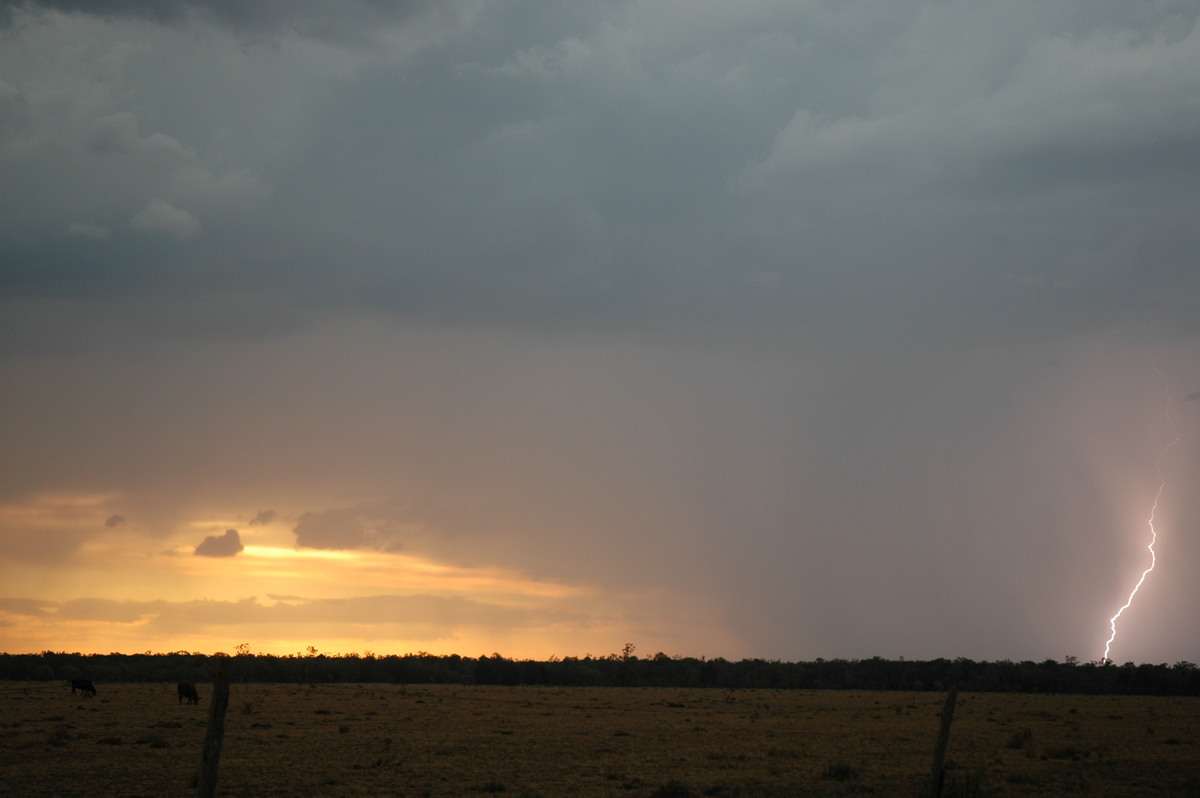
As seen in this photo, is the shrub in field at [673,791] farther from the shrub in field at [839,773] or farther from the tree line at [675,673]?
the tree line at [675,673]

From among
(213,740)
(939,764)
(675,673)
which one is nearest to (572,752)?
(939,764)

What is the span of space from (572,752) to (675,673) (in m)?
112

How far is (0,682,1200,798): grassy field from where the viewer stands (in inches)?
1029

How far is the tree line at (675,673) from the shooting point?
116125 millimetres

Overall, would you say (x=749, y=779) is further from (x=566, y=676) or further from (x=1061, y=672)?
(x=1061, y=672)

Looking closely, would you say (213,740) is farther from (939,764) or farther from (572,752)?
(572,752)

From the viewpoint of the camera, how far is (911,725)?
167 ft

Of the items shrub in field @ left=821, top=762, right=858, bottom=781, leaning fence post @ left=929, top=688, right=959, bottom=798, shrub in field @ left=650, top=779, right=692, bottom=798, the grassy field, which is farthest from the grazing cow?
leaning fence post @ left=929, top=688, right=959, bottom=798

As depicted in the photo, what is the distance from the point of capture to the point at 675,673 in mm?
143625

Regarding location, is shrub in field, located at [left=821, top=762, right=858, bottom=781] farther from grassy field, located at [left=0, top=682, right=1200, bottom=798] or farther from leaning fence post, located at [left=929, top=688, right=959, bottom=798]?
leaning fence post, located at [left=929, top=688, right=959, bottom=798]

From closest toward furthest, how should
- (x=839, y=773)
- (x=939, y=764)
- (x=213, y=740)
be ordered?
(x=213, y=740), (x=939, y=764), (x=839, y=773)

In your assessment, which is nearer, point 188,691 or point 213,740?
point 213,740

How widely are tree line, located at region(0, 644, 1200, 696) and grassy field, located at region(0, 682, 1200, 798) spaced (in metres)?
61.0

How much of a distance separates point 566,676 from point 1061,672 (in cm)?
6584
